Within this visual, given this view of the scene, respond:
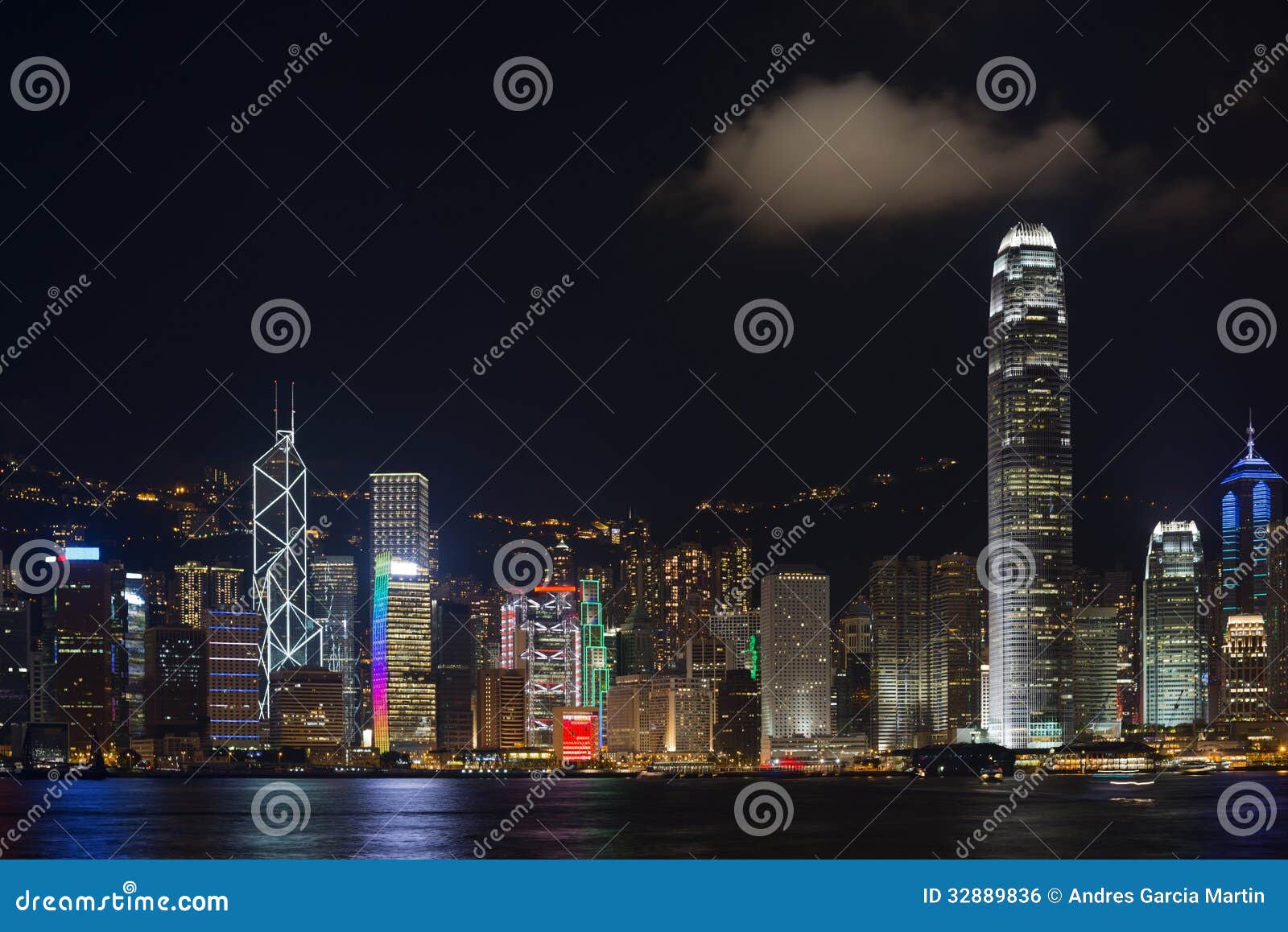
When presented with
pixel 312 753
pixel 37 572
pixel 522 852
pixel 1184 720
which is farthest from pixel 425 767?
pixel 522 852

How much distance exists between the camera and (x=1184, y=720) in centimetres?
9525

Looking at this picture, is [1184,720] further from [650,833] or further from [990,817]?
[650,833]
